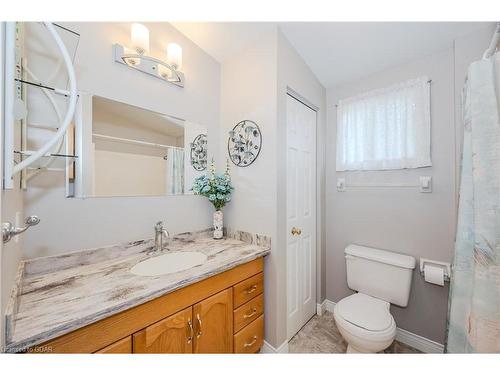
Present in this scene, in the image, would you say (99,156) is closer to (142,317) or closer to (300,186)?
(142,317)

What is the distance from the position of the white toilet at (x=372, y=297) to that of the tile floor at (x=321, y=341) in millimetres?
230

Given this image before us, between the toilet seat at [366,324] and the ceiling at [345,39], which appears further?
the ceiling at [345,39]

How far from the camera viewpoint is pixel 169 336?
0.86 meters

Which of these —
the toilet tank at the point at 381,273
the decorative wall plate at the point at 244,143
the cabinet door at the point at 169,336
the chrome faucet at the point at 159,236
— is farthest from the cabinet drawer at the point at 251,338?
the decorative wall plate at the point at 244,143

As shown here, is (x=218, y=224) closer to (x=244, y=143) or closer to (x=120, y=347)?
(x=244, y=143)

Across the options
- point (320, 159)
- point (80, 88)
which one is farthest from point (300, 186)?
point (80, 88)

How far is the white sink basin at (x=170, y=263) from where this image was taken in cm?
109

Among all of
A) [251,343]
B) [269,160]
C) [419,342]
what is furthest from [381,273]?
[269,160]

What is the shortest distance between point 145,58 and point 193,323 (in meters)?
1.61

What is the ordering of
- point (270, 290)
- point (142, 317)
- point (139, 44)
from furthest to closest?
1. point (270, 290)
2. point (139, 44)
3. point (142, 317)

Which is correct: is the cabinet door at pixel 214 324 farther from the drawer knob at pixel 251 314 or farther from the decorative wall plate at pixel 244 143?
the decorative wall plate at pixel 244 143

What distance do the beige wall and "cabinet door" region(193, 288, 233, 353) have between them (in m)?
1.29

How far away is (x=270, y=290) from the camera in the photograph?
4.58 feet

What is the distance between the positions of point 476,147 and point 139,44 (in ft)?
6.37
